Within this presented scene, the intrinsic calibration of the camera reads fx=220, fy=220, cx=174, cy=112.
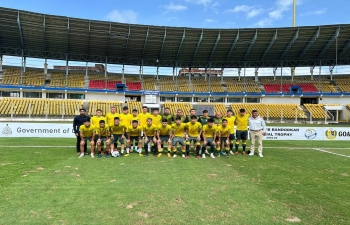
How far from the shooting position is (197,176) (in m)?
6.17

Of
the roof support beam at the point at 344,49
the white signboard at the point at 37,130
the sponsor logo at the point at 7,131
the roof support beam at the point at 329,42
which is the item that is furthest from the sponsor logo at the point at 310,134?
the roof support beam at the point at 344,49

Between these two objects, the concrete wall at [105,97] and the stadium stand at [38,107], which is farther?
the concrete wall at [105,97]

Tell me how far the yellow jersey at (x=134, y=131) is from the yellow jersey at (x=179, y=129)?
1.47 metres

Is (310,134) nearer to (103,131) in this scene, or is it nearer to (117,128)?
(117,128)

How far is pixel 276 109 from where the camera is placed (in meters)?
33.7

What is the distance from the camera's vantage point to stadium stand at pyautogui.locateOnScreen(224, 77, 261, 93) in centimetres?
3772

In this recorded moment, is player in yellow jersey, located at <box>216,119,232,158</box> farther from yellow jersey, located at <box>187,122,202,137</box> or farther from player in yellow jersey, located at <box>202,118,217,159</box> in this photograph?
yellow jersey, located at <box>187,122,202,137</box>

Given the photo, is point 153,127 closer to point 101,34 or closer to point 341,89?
point 101,34

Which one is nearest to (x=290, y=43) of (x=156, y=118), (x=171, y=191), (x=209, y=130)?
(x=209, y=130)

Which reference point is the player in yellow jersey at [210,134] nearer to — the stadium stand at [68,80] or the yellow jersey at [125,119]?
the yellow jersey at [125,119]

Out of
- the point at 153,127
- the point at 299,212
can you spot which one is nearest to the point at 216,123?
the point at 153,127

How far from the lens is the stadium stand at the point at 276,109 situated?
3203 centimetres

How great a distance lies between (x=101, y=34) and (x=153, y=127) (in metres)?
25.0

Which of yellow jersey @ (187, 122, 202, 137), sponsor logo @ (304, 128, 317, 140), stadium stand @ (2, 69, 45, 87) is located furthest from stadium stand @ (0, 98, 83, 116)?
sponsor logo @ (304, 128, 317, 140)
